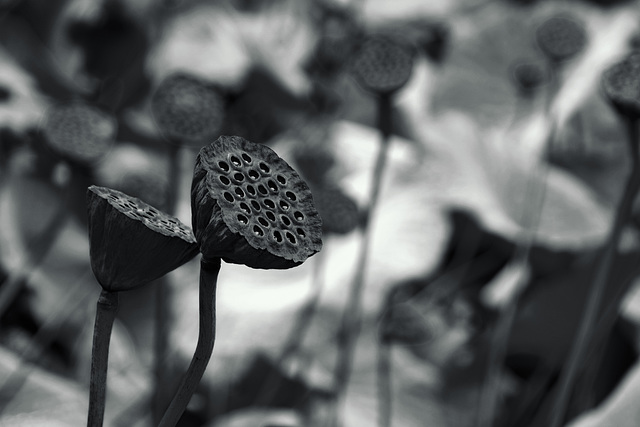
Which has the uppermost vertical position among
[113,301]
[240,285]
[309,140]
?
[113,301]

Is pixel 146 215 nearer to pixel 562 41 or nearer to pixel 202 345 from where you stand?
pixel 202 345

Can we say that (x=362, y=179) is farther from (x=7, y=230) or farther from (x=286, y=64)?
(x=7, y=230)

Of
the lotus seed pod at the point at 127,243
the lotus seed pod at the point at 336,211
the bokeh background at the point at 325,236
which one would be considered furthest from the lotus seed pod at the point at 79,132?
the lotus seed pod at the point at 127,243

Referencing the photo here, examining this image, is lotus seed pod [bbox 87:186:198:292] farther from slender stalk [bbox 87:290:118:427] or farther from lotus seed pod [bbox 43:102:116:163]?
lotus seed pod [bbox 43:102:116:163]

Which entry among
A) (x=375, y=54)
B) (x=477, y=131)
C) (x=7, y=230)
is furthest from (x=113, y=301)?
(x=477, y=131)

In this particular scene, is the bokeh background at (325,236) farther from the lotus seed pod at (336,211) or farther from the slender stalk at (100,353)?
the slender stalk at (100,353)

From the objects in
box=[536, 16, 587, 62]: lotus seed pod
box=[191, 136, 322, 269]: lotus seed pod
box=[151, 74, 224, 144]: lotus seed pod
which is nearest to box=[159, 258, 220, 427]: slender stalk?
box=[191, 136, 322, 269]: lotus seed pod

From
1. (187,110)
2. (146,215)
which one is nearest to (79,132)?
(187,110)
